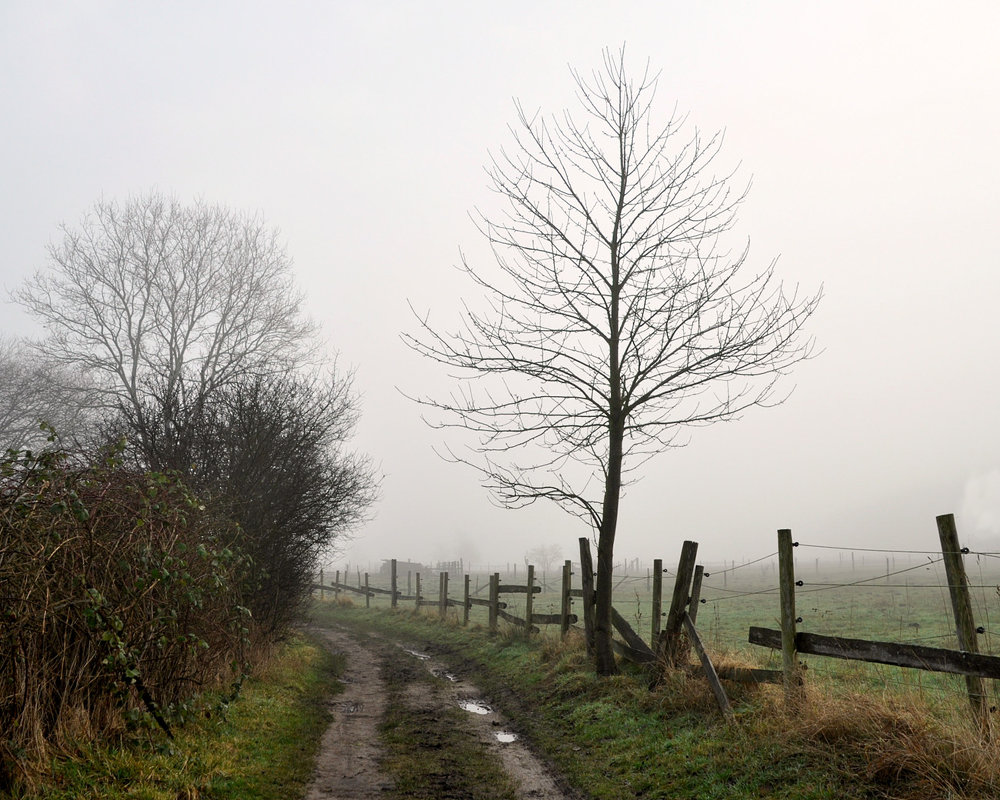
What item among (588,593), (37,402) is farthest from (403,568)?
(588,593)

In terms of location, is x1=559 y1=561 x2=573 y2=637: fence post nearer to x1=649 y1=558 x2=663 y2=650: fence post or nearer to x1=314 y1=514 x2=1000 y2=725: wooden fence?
x1=314 y1=514 x2=1000 y2=725: wooden fence

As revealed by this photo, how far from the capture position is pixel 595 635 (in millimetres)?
11312

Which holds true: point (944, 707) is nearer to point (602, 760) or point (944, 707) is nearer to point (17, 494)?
point (602, 760)

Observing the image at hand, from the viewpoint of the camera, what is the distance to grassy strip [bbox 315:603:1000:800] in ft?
17.6

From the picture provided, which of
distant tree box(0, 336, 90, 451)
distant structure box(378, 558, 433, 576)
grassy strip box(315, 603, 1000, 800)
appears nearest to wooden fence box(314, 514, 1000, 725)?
grassy strip box(315, 603, 1000, 800)

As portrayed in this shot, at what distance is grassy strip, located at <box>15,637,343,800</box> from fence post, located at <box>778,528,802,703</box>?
520cm

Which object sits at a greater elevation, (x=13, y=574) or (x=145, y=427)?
(x=145, y=427)

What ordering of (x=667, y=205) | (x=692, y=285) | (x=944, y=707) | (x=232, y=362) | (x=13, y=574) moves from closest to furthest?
(x=13, y=574)
(x=944, y=707)
(x=692, y=285)
(x=667, y=205)
(x=232, y=362)

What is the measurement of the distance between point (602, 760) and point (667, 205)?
344 inches

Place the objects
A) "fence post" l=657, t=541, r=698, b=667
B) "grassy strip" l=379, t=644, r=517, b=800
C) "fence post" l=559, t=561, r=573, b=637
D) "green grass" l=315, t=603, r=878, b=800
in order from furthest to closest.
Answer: "fence post" l=559, t=561, r=573, b=637 → "fence post" l=657, t=541, r=698, b=667 → "grassy strip" l=379, t=644, r=517, b=800 → "green grass" l=315, t=603, r=878, b=800

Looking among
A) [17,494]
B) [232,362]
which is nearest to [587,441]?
[17,494]

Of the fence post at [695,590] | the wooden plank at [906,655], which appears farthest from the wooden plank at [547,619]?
the wooden plank at [906,655]

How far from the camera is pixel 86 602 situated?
19.4ft

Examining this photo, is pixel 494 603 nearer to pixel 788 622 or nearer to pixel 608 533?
pixel 608 533
